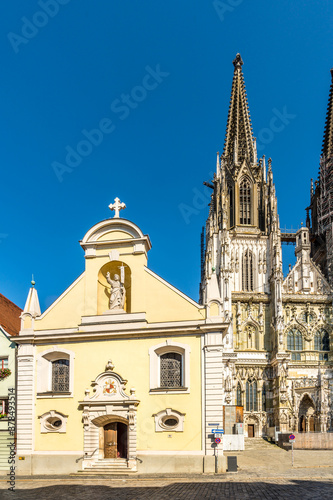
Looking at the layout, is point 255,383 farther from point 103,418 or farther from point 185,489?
point 185,489

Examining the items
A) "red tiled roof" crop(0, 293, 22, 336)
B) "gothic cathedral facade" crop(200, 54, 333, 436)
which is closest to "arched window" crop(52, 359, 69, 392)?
"red tiled roof" crop(0, 293, 22, 336)

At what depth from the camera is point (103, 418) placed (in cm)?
2406

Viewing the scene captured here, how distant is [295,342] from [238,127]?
90.6ft

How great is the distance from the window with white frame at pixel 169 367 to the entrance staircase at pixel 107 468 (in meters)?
3.28

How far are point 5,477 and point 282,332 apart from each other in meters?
36.6

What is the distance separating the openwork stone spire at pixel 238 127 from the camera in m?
67.5

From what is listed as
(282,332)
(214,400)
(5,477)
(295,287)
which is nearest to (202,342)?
(214,400)

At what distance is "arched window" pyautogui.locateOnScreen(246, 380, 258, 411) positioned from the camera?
54.5m

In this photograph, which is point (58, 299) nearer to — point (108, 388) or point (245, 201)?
point (108, 388)

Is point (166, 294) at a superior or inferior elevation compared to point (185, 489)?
superior

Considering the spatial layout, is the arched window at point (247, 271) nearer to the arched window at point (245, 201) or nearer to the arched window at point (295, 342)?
the arched window at point (245, 201)

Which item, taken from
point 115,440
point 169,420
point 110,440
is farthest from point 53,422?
point 169,420

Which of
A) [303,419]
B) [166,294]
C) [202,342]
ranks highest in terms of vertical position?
[166,294]

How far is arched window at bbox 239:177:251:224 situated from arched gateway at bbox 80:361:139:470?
1624 inches
